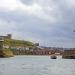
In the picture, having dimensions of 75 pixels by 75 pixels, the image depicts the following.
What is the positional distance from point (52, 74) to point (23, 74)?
6519mm

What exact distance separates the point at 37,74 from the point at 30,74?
155cm

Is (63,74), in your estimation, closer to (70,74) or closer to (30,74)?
(70,74)

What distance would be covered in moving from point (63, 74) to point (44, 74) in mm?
4327

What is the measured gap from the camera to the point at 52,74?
246 feet

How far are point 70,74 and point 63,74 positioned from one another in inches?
63.0

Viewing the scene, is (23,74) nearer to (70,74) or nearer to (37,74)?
(37,74)

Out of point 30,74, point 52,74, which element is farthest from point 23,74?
point 52,74

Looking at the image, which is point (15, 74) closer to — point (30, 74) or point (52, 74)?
point (30, 74)

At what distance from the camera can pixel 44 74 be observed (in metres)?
74.6

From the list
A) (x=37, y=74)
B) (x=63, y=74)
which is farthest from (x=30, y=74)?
(x=63, y=74)

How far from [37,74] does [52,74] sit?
3.43 metres

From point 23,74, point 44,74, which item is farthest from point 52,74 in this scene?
point 23,74

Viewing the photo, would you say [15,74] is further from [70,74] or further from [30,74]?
[70,74]

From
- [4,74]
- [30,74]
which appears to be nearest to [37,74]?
[30,74]
